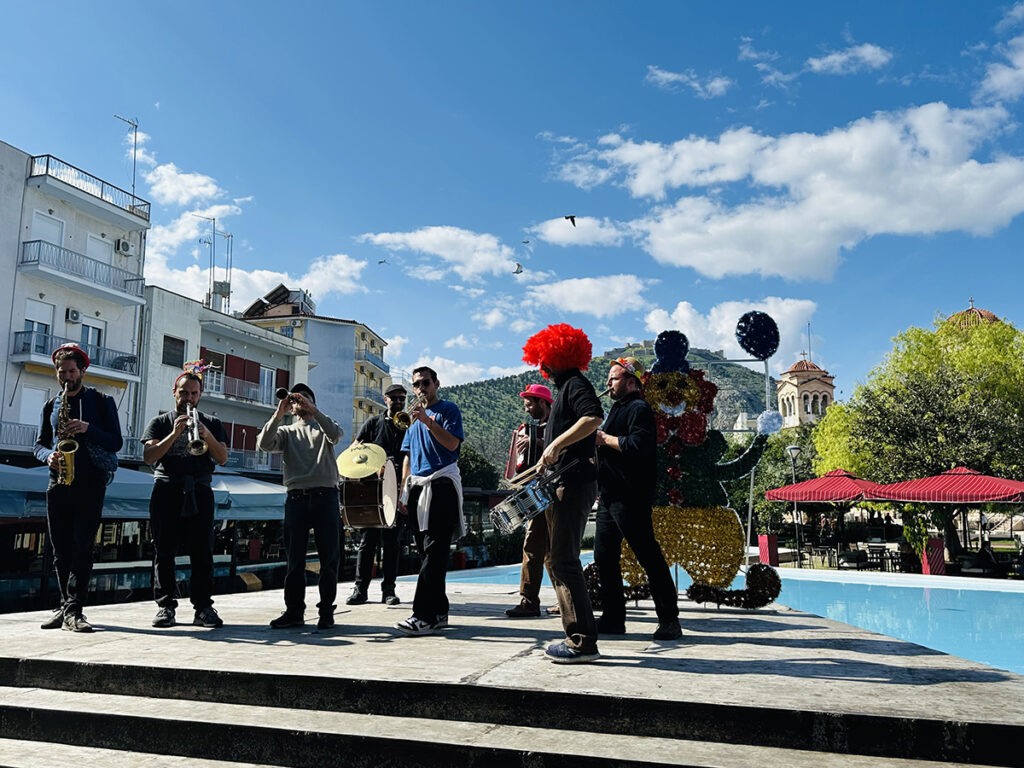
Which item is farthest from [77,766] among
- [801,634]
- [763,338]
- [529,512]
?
[763,338]

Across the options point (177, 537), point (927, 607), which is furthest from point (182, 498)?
point (927, 607)

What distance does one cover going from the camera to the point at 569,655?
13.1 ft

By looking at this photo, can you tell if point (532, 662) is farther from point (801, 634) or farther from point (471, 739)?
point (801, 634)

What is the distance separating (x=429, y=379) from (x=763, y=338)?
412 cm

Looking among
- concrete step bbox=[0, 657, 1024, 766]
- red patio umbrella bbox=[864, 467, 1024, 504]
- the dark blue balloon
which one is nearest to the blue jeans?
concrete step bbox=[0, 657, 1024, 766]

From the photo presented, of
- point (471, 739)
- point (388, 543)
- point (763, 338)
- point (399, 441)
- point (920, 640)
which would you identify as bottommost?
point (920, 640)

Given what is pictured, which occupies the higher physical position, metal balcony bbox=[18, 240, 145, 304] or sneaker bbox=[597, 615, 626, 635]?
metal balcony bbox=[18, 240, 145, 304]

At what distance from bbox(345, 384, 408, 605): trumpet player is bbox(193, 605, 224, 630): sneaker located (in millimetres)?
1724

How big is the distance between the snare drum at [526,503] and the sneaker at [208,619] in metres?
2.52

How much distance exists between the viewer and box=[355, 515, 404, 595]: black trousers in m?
6.97

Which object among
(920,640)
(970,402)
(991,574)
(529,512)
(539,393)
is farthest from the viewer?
(970,402)

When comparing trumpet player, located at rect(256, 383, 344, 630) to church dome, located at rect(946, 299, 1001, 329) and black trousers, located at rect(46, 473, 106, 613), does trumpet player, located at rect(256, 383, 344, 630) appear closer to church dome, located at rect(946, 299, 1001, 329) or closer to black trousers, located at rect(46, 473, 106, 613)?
black trousers, located at rect(46, 473, 106, 613)

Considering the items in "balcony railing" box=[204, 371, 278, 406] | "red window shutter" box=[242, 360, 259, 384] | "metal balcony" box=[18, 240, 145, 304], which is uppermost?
"metal balcony" box=[18, 240, 145, 304]

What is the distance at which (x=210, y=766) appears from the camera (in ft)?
10.5
